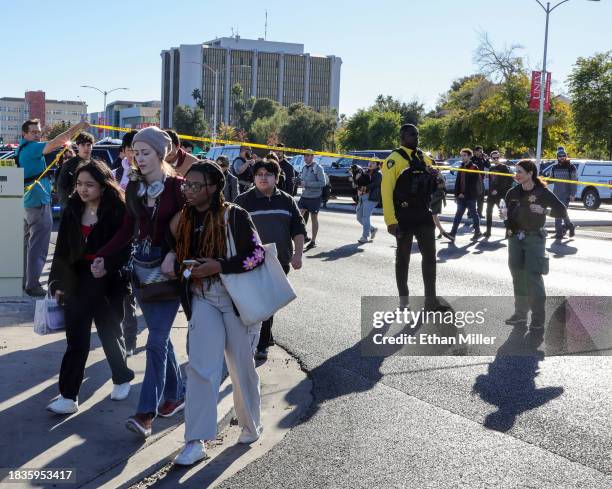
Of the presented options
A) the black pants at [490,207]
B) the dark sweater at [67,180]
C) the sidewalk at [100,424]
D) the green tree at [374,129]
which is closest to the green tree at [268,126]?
the green tree at [374,129]

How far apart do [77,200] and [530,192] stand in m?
4.77

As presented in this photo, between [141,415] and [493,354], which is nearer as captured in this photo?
[141,415]

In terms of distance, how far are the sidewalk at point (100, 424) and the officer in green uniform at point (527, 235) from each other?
2.57 metres

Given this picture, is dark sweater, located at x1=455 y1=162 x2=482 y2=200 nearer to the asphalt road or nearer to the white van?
the asphalt road

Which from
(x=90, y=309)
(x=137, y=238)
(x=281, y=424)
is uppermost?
(x=137, y=238)

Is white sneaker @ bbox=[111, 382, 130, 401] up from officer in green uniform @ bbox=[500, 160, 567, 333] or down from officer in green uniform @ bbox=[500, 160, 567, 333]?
down

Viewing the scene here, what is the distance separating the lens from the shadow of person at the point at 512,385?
5930mm

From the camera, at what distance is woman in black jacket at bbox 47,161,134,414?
571cm

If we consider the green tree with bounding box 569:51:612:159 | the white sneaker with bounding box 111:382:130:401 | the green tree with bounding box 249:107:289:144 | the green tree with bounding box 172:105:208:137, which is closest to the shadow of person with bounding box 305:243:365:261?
the white sneaker with bounding box 111:382:130:401

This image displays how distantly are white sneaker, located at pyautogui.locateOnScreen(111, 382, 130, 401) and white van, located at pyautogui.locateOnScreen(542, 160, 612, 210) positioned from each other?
2888 cm

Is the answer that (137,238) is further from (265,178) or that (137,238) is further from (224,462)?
(265,178)

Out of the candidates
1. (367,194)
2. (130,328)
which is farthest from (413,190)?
(367,194)

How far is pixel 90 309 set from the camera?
5.77 m

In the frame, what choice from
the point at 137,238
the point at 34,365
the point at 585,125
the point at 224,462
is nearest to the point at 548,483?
the point at 224,462
